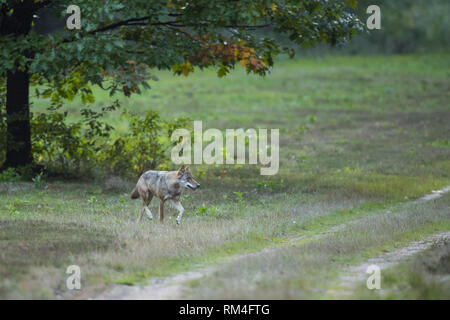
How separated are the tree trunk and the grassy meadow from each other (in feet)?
3.76

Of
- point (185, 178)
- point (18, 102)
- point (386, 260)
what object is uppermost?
point (18, 102)

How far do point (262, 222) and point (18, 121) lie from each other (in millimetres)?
8133

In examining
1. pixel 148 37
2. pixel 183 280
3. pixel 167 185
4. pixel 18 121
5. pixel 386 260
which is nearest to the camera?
pixel 183 280

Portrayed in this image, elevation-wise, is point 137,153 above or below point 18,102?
below

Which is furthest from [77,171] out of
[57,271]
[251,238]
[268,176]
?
[57,271]

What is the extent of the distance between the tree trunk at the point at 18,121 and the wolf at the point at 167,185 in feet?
19.6

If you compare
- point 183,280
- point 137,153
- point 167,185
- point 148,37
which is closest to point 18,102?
point 137,153

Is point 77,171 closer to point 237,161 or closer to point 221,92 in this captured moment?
point 237,161

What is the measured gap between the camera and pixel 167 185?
1283 cm

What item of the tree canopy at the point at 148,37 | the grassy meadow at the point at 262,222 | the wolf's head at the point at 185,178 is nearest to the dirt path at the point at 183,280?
the grassy meadow at the point at 262,222

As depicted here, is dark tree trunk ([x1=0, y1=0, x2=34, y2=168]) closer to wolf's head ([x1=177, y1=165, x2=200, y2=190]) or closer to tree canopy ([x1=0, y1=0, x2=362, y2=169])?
tree canopy ([x1=0, y1=0, x2=362, y2=169])

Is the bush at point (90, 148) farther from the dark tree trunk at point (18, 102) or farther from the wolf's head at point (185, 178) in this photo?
the wolf's head at point (185, 178)

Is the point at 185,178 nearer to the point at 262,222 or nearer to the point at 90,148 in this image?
the point at 262,222

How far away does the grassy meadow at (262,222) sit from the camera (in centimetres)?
910
